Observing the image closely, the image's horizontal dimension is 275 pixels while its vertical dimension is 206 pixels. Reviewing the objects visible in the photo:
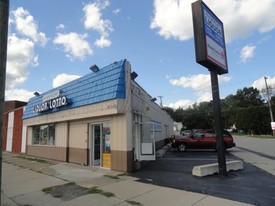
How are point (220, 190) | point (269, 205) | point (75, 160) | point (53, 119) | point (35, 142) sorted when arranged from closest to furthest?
point (269, 205)
point (220, 190)
point (75, 160)
point (53, 119)
point (35, 142)

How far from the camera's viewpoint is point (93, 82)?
537 inches

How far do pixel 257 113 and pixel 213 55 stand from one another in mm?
73986

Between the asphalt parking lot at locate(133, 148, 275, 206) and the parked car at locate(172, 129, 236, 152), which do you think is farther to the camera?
the parked car at locate(172, 129, 236, 152)

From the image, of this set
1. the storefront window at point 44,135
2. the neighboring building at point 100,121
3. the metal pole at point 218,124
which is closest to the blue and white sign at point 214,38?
the metal pole at point 218,124

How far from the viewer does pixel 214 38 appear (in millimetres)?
10672

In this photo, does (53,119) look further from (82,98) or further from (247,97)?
(247,97)

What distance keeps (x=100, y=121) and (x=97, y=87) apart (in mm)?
1756

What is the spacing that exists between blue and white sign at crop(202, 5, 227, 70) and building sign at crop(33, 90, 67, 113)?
907 cm

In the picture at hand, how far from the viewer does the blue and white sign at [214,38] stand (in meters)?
10.0

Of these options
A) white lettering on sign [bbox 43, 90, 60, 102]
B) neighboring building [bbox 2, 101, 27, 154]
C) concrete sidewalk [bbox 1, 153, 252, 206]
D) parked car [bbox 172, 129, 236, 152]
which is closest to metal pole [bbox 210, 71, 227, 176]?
concrete sidewalk [bbox 1, 153, 252, 206]

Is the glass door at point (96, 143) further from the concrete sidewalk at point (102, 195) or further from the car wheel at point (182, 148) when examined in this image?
the car wheel at point (182, 148)

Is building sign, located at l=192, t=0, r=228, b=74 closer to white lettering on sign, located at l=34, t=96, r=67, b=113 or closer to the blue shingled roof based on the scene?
the blue shingled roof

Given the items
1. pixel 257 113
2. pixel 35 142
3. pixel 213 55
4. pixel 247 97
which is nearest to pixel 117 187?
pixel 213 55

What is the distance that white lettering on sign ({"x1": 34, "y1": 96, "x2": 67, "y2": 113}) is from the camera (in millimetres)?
15595
